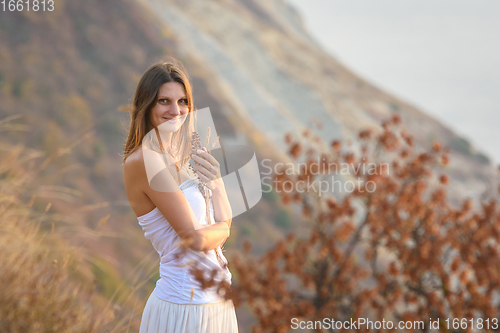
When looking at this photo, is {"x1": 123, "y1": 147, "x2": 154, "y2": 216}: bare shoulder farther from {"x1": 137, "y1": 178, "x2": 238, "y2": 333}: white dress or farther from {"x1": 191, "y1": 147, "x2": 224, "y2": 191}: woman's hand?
{"x1": 191, "y1": 147, "x2": 224, "y2": 191}: woman's hand

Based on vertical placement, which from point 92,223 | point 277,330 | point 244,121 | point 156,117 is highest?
point 244,121

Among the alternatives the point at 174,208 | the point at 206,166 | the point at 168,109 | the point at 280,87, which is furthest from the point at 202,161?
the point at 280,87

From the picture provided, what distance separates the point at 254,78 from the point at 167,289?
91.5 ft

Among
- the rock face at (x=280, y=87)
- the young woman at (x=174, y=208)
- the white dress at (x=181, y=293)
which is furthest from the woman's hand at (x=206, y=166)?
the rock face at (x=280, y=87)

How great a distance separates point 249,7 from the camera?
1650 inches

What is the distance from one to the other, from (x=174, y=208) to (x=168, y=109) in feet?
1.70

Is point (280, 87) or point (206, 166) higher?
point (280, 87)

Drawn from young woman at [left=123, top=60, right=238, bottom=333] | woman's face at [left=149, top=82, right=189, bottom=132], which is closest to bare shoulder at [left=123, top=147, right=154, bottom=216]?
young woman at [left=123, top=60, right=238, bottom=333]

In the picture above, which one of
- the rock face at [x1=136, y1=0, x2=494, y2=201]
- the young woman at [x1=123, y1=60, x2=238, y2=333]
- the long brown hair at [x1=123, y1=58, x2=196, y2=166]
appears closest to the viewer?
the young woman at [x1=123, y1=60, x2=238, y2=333]

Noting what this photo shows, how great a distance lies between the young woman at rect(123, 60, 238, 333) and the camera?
171 centimetres

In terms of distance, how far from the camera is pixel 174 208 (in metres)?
1.69

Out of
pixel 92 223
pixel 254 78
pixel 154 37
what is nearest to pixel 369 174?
pixel 92 223

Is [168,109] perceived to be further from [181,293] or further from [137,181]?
[181,293]

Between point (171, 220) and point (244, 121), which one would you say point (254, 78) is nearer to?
point (244, 121)
